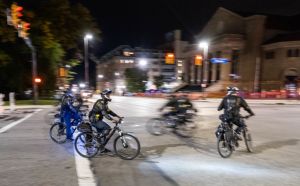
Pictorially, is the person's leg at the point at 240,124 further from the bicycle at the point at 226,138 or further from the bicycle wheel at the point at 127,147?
the bicycle wheel at the point at 127,147

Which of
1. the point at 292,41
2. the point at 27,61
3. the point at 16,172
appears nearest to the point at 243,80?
the point at 292,41

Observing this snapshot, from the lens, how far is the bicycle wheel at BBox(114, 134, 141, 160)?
8.74 m

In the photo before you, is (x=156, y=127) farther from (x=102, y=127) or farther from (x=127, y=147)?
(x=102, y=127)

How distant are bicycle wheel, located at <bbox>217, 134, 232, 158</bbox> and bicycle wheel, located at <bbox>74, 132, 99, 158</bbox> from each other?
10.9 feet

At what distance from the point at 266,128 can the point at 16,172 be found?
11.2 m

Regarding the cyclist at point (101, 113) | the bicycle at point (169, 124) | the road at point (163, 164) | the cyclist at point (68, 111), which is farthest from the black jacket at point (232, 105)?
the cyclist at point (68, 111)

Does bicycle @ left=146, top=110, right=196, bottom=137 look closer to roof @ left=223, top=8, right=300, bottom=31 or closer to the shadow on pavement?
the shadow on pavement

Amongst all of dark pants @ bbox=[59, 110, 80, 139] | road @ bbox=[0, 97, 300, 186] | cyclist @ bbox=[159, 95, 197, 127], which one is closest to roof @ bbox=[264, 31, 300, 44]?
cyclist @ bbox=[159, 95, 197, 127]

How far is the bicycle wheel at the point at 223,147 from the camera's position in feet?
29.3

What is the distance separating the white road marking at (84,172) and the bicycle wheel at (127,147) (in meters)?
0.87

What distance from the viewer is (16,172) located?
7.48 m

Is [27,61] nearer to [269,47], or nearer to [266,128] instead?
[266,128]

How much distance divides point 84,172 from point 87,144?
4.88 feet

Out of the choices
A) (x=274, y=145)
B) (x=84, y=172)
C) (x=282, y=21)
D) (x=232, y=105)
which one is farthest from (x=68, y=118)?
(x=282, y=21)
